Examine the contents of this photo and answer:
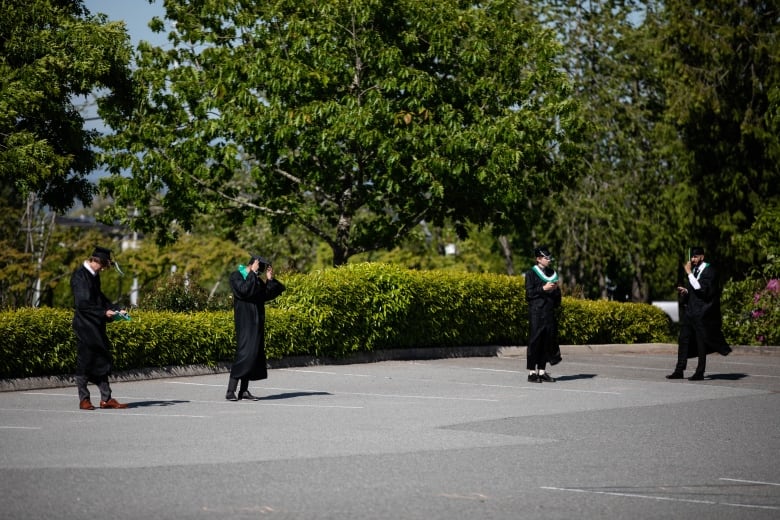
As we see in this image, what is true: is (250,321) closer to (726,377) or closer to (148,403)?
(148,403)

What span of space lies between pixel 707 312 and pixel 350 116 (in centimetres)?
972

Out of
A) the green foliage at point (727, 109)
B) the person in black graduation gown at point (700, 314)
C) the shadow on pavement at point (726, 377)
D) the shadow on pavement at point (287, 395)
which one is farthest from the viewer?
the green foliage at point (727, 109)

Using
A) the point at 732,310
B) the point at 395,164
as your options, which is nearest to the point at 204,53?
the point at 395,164

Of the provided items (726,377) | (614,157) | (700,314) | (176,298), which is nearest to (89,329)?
A: (700,314)

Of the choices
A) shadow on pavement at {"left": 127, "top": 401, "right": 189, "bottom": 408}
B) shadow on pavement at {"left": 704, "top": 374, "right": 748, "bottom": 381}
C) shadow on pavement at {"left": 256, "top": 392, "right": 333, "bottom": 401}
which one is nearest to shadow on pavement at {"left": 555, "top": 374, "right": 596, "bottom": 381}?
shadow on pavement at {"left": 704, "top": 374, "right": 748, "bottom": 381}

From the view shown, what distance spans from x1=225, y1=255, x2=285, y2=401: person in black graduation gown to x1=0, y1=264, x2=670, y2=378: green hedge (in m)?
2.75

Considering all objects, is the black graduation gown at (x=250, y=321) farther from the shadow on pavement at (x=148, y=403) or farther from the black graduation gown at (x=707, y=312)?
the black graduation gown at (x=707, y=312)

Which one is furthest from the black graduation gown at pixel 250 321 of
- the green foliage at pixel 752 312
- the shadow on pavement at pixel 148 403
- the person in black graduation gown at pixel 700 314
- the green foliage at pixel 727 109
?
the green foliage at pixel 727 109

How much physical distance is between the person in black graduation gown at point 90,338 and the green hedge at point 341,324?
2466 millimetres

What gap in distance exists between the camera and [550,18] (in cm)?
3872

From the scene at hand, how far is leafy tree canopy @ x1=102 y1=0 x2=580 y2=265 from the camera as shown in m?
24.2

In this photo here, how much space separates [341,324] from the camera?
1880 centimetres

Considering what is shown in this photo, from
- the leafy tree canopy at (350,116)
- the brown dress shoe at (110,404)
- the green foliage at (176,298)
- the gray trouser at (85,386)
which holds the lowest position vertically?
the brown dress shoe at (110,404)

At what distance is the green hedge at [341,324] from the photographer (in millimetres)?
14828
